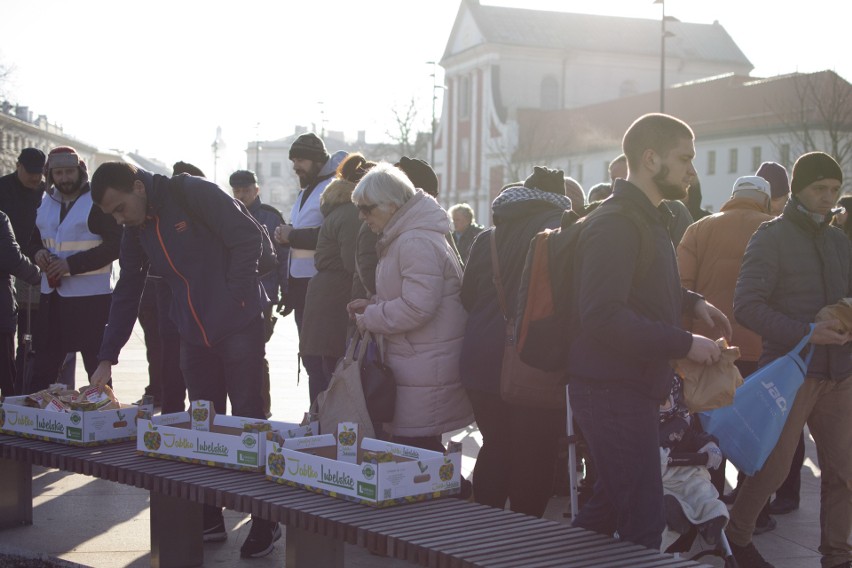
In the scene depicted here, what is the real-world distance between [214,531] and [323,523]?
194cm

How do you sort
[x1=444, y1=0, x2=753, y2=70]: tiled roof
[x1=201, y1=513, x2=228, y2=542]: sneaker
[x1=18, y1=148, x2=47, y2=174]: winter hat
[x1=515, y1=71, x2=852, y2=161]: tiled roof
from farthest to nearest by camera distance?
[x1=444, y1=0, x2=753, y2=70]: tiled roof → [x1=515, y1=71, x2=852, y2=161]: tiled roof → [x1=18, y1=148, x2=47, y2=174]: winter hat → [x1=201, y1=513, x2=228, y2=542]: sneaker

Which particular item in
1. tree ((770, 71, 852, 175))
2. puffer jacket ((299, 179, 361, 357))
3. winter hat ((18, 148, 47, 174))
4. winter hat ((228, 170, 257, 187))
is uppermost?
tree ((770, 71, 852, 175))

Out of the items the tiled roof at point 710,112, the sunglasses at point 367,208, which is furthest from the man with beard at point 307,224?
the tiled roof at point 710,112

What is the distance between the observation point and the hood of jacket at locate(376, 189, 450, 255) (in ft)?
17.9

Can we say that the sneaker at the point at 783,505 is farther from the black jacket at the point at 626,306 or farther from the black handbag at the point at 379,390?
the black jacket at the point at 626,306

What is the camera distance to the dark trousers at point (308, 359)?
23.9ft

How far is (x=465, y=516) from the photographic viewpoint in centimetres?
438

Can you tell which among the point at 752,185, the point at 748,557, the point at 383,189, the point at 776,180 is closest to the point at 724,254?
the point at 752,185

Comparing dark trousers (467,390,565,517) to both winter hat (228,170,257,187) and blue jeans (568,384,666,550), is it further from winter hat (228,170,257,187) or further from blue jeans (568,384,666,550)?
winter hat (228,170,257,187)

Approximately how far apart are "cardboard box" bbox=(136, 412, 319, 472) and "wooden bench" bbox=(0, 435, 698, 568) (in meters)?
0.05

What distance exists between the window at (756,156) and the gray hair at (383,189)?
50.1 m

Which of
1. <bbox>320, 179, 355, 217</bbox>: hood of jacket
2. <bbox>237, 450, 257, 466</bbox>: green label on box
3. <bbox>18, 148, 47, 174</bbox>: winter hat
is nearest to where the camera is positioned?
<bbox>237, 450, 257, 466</bbox>: green label on box

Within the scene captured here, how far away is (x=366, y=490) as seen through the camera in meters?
4.52

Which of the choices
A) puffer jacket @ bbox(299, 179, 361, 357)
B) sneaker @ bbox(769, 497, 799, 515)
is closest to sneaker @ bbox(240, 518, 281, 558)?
puffer jacket @ bbox(299, 179, 361, 357)
